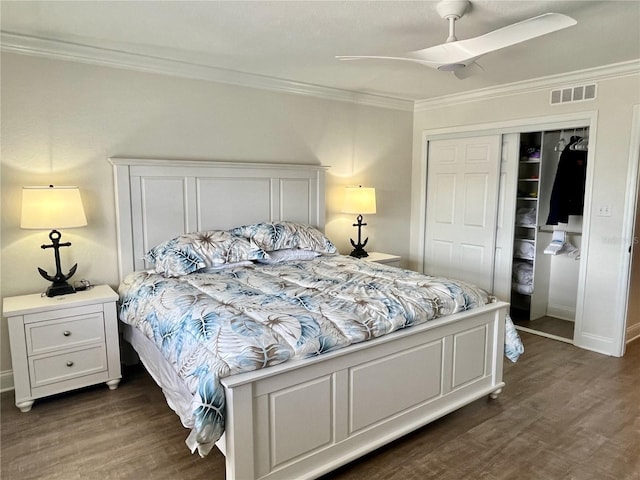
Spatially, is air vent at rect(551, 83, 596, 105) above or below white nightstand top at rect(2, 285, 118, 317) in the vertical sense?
above

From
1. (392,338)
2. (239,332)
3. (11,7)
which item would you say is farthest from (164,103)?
(392,338)

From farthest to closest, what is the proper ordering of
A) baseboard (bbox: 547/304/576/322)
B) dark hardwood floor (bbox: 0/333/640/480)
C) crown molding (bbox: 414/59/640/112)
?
baseboard (bbox: 547/304/576/322) → crown molding (bbox: 414/59/640/112) → dark hardwood floor (bbox: 0/333/640/480)

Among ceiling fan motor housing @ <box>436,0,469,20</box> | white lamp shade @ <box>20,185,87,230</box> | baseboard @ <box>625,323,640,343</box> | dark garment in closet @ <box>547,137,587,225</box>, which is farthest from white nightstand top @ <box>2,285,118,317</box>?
baseboard @ <box>625,323,640,343</box>

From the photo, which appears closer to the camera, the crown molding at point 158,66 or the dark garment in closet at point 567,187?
the crown molding at point 158,66

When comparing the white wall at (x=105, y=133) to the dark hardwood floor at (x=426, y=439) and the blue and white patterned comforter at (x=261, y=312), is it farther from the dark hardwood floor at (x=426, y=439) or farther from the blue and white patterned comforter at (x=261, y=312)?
the dark hardwood floor at (x=426, y=439)

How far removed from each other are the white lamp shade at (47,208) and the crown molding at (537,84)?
3.65 metres

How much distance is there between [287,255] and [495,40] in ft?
7.03

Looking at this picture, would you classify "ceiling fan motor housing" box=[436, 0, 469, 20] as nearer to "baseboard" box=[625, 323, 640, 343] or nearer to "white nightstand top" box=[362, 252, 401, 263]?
Result: "white nightstand top" box=[362, 252, 401, 263]

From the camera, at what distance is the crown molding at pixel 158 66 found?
2852mm

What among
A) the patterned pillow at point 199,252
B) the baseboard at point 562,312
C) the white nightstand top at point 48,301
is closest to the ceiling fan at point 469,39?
the patterned pillow at point 199,252

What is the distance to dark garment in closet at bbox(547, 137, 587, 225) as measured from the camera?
4.08 m

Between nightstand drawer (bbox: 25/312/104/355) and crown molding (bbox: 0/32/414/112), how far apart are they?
69.3 inches

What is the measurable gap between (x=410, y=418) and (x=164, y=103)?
9.32 feet

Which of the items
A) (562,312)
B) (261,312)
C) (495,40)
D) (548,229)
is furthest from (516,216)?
(261,312)
